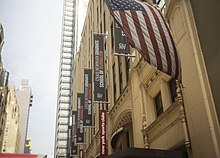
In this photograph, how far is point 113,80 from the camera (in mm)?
24234

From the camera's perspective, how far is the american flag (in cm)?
862

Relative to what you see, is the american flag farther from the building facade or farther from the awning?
the awning

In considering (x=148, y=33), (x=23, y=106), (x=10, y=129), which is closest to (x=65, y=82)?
(x=23, y=106)

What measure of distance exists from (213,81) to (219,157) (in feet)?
7.89

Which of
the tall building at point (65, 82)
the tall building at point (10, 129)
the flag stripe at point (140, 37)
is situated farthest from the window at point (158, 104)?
the tall building at point (65, 82)

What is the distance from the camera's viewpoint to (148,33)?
9.13 metres

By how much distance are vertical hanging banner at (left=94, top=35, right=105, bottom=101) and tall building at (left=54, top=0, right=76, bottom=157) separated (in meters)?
74.5

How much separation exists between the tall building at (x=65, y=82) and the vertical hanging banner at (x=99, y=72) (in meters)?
74.5

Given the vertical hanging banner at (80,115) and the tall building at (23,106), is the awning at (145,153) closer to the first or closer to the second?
the vertical hanging banner at (80,115)

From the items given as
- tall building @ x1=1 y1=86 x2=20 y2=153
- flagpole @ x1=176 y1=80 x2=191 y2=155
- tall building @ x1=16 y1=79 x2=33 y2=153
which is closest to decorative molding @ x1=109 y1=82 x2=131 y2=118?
flagpole @ x1=176 y1=80 x2=191 y2=155

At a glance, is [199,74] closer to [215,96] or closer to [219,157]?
[215,96]

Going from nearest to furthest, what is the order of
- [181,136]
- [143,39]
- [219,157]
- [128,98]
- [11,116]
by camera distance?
1. [219,157]
2. [143,39]
3. [181,136]
4. [128,98]
5. [11,116]

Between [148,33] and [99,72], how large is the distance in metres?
15.7

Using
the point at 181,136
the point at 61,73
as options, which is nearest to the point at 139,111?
the point at 181,136
